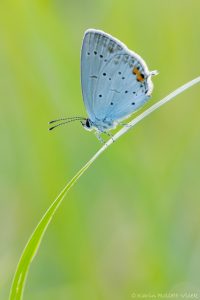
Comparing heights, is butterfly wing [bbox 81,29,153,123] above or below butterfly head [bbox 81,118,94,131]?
above

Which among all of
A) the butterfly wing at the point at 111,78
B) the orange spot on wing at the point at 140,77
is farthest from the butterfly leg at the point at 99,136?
the orange spot on wing at the point at 140,77

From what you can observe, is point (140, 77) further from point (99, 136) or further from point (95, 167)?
point (95, 167)

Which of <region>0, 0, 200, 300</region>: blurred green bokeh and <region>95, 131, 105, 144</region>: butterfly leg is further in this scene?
<region>95, 131, 105, 144</region>: butterfly leg

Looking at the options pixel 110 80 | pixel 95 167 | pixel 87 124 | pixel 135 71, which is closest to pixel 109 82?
pixel 110 80

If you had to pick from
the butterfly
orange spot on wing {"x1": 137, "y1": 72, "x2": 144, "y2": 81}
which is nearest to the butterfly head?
the butterfly

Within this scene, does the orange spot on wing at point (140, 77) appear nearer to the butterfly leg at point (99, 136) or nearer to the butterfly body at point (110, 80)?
the butterfly body at point (110, 80)

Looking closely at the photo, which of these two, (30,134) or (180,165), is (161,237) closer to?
Result: (180,165)

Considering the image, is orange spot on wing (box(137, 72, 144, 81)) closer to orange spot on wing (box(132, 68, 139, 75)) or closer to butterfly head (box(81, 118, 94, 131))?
orange spot on wing (box(132, 68, 139, 75))
